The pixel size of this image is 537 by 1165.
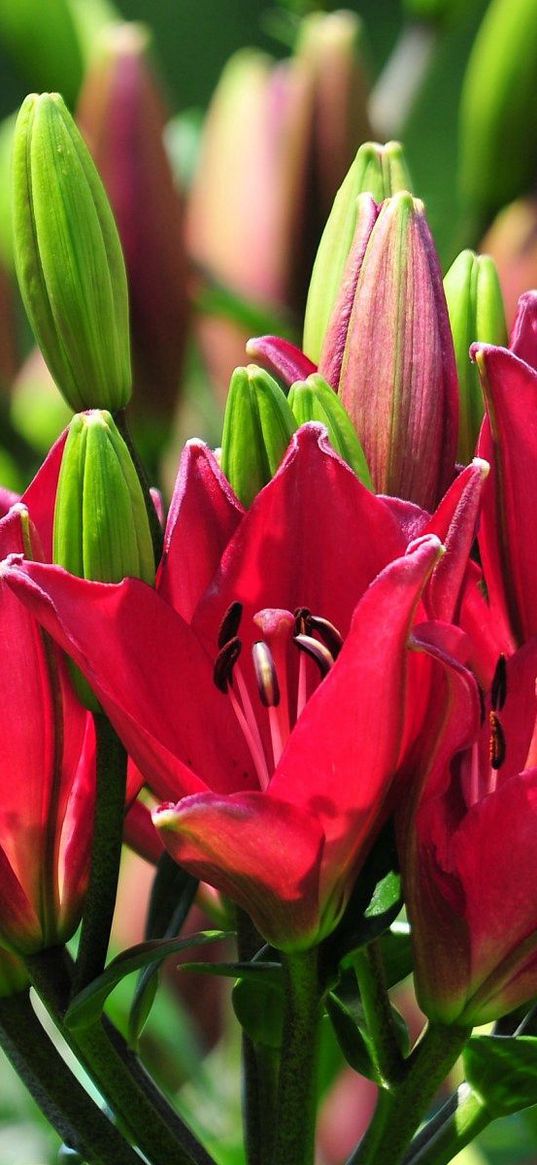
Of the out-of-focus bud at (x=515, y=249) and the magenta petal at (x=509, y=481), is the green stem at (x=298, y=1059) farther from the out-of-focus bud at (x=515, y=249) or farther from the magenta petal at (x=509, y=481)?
→ the out-of-focus bud at (x=515, y=249)

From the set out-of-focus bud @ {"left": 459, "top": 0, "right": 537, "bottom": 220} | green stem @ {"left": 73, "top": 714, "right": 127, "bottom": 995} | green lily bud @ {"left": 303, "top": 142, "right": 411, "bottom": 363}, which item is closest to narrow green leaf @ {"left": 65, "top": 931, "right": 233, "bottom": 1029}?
green stem @ {"left": 73, "top": 714, "right": 127, "bottom": 995}

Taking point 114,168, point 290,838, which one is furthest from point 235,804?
point 114,168

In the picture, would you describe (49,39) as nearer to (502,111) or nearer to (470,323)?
(502,111)

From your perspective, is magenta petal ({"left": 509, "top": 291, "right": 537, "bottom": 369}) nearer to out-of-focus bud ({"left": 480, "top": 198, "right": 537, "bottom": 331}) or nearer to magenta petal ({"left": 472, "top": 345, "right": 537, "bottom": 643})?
magenta petal ({"left": 472, "top": 345, "right": 537, "bottom": 643})

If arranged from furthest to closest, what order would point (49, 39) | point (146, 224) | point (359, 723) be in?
point (49, 39), point (146, 224), point (359, 723)

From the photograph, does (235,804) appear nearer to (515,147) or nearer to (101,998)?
(101,998)

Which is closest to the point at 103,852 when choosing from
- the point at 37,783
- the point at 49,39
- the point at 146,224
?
the point at 37,783

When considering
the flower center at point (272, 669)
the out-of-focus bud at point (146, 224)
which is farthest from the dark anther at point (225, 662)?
the out-of-focus bud at point (146, 224)
